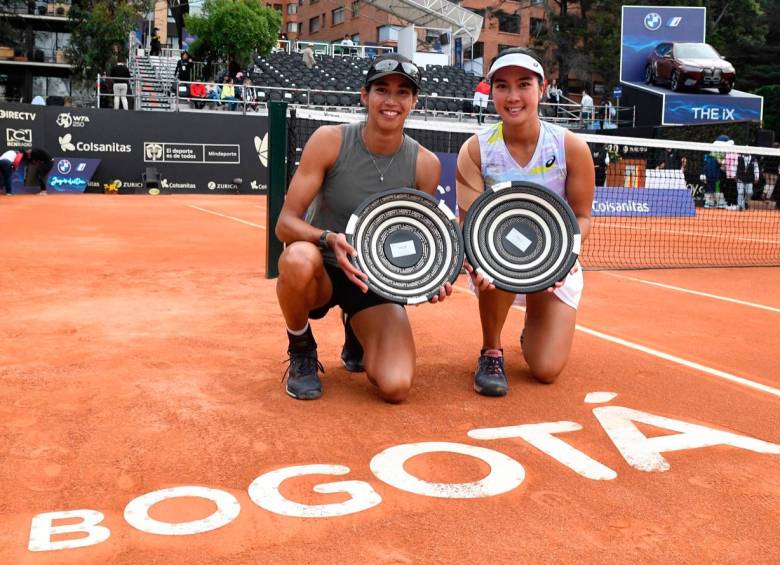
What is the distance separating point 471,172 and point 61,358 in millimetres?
2701

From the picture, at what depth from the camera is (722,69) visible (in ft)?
89.8

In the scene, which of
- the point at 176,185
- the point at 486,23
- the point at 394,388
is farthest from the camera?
the point at 486,23

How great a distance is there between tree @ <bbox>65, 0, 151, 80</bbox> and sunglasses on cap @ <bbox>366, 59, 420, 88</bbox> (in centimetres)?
3594

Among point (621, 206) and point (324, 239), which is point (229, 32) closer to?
point (621, 206)

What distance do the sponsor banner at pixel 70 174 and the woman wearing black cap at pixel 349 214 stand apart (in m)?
20.7

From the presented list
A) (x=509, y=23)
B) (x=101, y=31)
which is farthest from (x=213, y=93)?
(x=509, y=23)

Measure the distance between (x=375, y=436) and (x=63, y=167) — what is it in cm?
2191

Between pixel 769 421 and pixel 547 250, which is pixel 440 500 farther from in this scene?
pixel 769 421

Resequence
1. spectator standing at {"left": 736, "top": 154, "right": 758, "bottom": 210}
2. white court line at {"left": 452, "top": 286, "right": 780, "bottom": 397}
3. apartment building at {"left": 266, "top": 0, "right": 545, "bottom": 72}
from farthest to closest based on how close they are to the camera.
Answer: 1. apartment building at {"left": 266, "top": 0, "right": 545, "bottom": 72}
2. spectator standing at {"left": 736, "top": 154, "right": 758, "bottom": 210}
3. white court line at {"left": 452, "top": 286, "right": 780, "bottom": 397}

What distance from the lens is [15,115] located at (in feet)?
74.0

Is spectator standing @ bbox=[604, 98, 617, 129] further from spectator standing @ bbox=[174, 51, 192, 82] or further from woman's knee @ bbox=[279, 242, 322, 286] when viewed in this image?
woman's knee @ bbox=[279, 242, 322, 286]

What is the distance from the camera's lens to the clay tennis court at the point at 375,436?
105 inches

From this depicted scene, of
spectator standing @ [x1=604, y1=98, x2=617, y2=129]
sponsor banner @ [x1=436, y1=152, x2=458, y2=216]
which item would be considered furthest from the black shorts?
spectator standing @ [x1=604, y1=98, x2=617, y2=129]

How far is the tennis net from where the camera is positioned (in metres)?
11.0
